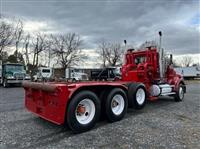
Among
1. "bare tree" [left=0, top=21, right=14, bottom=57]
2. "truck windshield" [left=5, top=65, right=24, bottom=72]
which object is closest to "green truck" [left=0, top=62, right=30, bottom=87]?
"truck windshield" [left=5, top=65, right=24, bottom=72]

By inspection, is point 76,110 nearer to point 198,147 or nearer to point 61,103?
point 61,103

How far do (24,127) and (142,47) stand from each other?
21.1 ft

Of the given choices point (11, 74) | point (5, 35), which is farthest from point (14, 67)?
point (5, 35)

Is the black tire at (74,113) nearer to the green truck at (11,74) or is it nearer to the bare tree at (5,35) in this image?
the green truck at (11,74)

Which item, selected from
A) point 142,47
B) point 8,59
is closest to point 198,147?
point 142,47

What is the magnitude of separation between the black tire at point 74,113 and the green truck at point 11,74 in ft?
55.7

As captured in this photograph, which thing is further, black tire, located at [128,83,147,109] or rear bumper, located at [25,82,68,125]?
black tire, located at [128,83,147,109]

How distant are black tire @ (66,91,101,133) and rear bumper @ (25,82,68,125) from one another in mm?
157

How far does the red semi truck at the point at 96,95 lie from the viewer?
4.97 m

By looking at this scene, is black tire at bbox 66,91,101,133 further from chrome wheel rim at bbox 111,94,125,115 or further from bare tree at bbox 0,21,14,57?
bare tree at bbox 0,21,14,57

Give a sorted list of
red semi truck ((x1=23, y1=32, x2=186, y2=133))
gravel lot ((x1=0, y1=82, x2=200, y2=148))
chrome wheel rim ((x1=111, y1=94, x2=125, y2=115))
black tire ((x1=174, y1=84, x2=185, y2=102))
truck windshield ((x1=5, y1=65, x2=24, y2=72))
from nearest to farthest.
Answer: gravel lot ((x1=0, y1=82, x2=200, y2=148)), red semi truck ((x1=23, y1=32, x2=186, y2=133)), chrome wheel rim ((x1=111, y1=94, x2=125, y2=115)), black tire ((x1=174, y1=84, x2=185, y2=102)), truck windshield ((x1=5, y1=65, x2=24, y2=72))

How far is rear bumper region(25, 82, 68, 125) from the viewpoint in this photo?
4.87 meters

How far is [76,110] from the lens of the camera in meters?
5.23

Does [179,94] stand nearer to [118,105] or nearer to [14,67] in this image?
[118,105]
